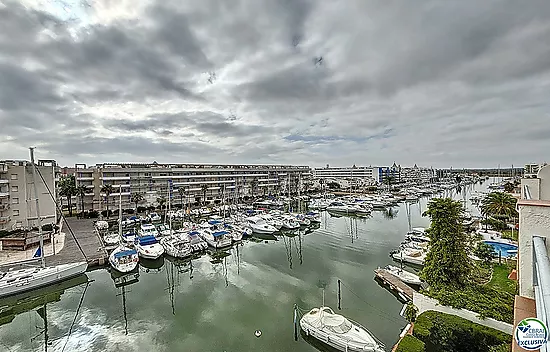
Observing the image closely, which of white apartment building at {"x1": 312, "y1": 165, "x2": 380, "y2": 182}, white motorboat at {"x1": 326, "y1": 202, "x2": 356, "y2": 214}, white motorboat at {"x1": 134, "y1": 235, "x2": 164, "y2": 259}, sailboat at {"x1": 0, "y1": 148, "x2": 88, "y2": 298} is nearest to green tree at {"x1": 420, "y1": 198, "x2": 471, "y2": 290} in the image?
white motorboat at {"x1": 134, "y1": 235, "x2": 164, "y2": 259}

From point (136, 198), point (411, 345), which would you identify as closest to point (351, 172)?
point (136, 198)

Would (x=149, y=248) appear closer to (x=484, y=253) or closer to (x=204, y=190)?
(x=484, y=253)

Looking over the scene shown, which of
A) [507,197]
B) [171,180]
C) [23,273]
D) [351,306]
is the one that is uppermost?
[171,180]

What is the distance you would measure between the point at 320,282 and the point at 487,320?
11599 millimetres

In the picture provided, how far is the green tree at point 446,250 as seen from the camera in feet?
48.3

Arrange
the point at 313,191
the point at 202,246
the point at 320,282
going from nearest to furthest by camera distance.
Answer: the point at 320,282 → the point at 202,246 → the point at 313,191

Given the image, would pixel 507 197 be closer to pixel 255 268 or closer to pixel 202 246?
pixel 255 268

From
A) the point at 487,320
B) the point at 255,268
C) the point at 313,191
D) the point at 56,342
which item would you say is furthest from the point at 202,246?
the point at 313,191

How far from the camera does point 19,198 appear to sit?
33.8 m

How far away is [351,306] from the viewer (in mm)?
17531

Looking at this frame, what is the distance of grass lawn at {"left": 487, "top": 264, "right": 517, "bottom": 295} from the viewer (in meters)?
16.5

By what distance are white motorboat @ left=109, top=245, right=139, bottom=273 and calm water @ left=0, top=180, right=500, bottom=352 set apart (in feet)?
3.16

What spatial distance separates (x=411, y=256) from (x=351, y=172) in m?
103

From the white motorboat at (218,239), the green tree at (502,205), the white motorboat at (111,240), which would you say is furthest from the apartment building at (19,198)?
the green tree at (502,205)
